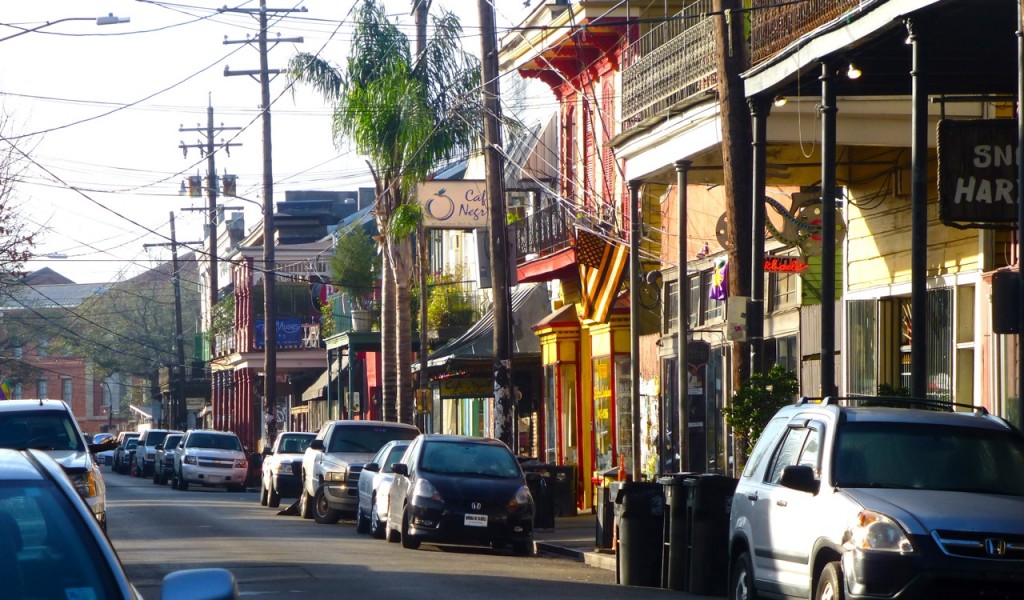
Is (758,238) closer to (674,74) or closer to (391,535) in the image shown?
(674,74)

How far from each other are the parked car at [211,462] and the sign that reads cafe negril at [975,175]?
1270 inches

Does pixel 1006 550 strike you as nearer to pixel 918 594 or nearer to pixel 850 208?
pixel 918 594

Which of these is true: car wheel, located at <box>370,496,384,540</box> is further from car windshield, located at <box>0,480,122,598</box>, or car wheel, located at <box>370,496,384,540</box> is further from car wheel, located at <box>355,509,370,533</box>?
car windshield, located at <box>0,480,122,598</box>

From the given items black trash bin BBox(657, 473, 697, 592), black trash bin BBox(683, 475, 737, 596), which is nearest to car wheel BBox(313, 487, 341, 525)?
black trash bin BBox(657, 473, 697, 592)

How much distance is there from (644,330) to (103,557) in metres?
24.9

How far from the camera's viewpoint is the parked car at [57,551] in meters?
5.14

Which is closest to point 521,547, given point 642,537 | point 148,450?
point 642,537

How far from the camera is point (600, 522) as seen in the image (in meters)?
19.8

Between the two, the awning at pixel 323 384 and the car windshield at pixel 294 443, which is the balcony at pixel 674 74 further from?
the awning at pixel 323 384

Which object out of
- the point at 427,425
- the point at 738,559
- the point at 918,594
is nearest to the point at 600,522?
the point at 738,559

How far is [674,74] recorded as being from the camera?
21484 mm

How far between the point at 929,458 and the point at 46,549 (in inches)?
284

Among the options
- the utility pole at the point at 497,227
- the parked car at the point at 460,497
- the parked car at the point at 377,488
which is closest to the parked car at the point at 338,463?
the parked car at the point at 377,488

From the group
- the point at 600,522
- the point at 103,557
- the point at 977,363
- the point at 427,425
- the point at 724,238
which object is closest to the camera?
the point at 103,557
